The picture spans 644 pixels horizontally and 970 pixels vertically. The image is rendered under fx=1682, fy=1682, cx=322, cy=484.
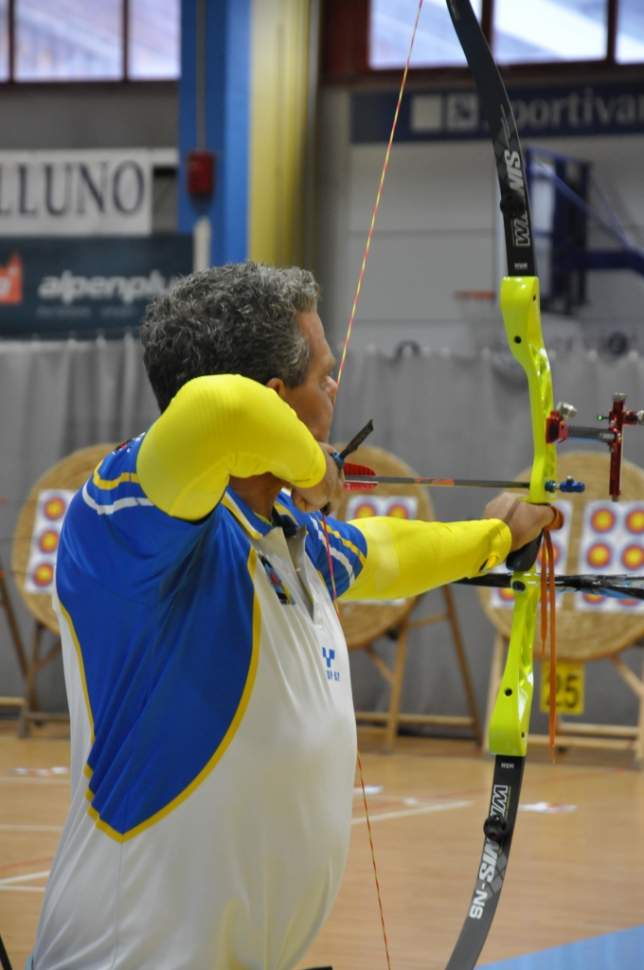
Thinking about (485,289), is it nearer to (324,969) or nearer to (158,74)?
(158,74)

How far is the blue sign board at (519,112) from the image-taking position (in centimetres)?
978

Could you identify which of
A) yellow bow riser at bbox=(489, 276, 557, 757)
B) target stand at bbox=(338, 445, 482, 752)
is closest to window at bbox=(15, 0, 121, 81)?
target stand at bbox=(338, 445, 482, 752)

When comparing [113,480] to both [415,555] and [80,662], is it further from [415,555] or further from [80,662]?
[415,555]

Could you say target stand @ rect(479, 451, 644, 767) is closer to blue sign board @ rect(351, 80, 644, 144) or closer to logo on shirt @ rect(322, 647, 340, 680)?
logo on shirt @ rect(322, 647, 340, 680)

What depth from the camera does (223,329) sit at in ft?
4.67

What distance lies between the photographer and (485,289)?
10.0 meters

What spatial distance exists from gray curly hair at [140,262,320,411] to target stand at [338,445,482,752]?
4012 mm

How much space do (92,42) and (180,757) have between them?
978 centimetres

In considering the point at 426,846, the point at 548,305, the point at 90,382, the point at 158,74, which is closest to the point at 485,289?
the point at 548,305

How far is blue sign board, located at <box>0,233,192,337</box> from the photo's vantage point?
8.83m

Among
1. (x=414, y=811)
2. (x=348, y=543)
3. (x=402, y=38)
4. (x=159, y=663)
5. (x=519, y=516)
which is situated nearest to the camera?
(x=159, y=663)

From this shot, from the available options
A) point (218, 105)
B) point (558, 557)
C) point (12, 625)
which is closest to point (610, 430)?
point (558, 557)

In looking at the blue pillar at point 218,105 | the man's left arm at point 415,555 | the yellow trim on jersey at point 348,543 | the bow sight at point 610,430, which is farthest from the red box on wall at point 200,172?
the yellow trim on jersey at point 348,543

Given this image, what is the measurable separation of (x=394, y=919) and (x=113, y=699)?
70.7 inches
